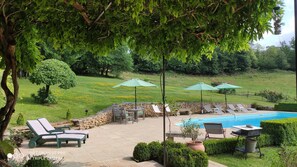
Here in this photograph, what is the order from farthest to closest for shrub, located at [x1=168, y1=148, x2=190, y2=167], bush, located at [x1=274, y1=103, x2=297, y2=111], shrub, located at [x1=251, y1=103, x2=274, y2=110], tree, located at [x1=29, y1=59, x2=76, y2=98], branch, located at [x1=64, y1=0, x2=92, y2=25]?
shrub, located at [x1=251, y1=103, x2=274, y2=110]
bush, located at [x1=274, y1=103, x2=297, y2=111]
tree, located at [x1=29, y1=59, x2=76, y2=98]
shrub, located at [x1=168, y1=148, x2=190, y2=167]
branch, located at [x1=64, y1=0, x2=92, y2=25]

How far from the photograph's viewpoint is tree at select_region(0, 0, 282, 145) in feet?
10.9

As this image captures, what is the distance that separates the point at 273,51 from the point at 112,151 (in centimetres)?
3955

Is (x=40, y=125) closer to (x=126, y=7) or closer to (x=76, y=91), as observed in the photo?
(x=126, y=7)

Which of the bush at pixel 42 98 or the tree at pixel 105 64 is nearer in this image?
the bush at pixel 42 98

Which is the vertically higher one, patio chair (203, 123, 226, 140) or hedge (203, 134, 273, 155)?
patio chair (203, 123, 226, 140)

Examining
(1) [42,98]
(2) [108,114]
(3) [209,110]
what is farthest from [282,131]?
(1) [42,98]

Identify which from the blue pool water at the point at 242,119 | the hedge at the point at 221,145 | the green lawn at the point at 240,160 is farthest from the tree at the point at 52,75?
the green lawn at the point at 240,160

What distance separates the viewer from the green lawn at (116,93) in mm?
15352

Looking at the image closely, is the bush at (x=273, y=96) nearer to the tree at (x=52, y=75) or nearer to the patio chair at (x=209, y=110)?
the patio chair at (x=209, y=110)

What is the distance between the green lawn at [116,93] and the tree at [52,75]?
1.18m

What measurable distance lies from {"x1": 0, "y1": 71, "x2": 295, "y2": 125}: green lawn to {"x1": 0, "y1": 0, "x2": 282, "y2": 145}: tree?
5360 mm

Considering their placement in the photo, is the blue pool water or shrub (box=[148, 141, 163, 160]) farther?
the blue pool water

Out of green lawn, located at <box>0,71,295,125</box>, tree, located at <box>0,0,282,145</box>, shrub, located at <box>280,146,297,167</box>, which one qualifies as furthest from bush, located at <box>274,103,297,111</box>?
tree, located at <box>0,0,282,145</box>

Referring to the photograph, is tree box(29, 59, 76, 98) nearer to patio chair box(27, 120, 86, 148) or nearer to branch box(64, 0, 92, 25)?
patio chair box(27, 120, 86, 148)
